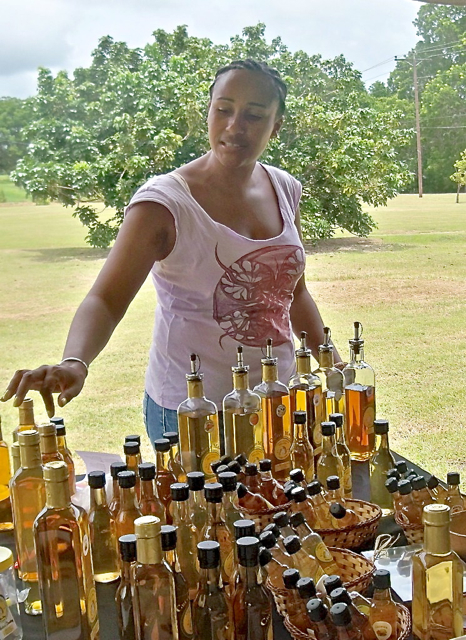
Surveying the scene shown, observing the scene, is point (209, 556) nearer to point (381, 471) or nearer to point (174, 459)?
point (174, 459)

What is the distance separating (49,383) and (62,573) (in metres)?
0.37

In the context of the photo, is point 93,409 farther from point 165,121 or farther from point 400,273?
point 400,273

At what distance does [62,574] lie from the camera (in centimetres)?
81

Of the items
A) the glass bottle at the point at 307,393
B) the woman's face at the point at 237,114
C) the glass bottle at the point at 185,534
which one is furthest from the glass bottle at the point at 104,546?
the woman's face at the point at 237,114

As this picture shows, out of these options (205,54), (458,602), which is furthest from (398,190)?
(458,602)

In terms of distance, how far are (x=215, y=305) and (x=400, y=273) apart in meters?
3.63

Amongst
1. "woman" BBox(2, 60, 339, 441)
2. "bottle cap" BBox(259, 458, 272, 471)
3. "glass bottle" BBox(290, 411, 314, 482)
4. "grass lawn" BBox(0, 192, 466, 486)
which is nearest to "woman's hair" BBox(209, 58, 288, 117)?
"woman" BBox(2, 60, 339, 441)

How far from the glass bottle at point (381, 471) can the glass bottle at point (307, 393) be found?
122mm

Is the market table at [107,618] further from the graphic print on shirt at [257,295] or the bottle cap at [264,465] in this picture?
the graphic print on shirt at [257,295]

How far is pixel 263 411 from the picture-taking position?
124 centimetres

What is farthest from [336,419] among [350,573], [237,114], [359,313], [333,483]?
[359,313]

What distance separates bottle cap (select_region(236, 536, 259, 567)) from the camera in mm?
718

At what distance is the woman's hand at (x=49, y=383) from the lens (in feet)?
3.51

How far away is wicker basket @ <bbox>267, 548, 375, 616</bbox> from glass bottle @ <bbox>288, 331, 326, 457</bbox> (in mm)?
390
